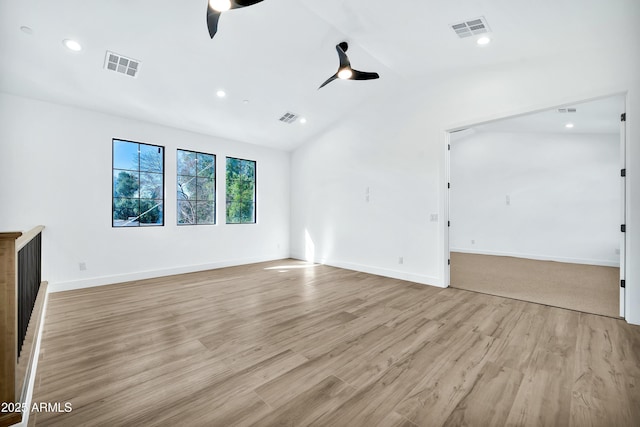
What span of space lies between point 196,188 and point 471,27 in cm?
507

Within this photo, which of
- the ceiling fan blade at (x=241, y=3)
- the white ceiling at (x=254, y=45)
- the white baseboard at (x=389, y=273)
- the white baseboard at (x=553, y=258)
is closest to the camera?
the ceiling fan blade at (x=241, y=3)

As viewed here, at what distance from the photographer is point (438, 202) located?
14.3 ft

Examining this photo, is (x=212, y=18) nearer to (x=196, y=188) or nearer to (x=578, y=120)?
(x=196, y=188)

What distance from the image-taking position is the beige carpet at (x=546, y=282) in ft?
11.8

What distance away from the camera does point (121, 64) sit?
11.6 ft

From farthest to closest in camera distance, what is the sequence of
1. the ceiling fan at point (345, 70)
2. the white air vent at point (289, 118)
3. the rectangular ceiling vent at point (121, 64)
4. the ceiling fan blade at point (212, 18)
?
1. the white air vent at point (289, 118)
2. the ceiling fan at point (345, 70)
3. the rectangular ceiling vent at point (121, 64)
4. the ceiling fan blade at point (212, 18)

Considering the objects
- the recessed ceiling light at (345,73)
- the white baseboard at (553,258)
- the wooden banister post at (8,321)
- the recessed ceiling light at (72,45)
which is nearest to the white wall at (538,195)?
the white baseboard at (553,258)

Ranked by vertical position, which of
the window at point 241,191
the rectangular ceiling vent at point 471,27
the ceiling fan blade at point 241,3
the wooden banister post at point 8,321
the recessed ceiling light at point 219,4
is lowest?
the wooden banister post at point 8,321

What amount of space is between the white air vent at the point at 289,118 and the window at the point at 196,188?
165 cm

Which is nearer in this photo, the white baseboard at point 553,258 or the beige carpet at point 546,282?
the beige carpet at point 546,282

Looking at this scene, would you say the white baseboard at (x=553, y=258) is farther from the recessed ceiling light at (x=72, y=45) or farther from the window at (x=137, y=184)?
the recessed ceiling light at (x=72, y=45)

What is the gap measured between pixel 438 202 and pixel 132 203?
5.08 metres

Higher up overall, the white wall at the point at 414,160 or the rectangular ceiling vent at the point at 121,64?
the rectangular ceiling vent at the point at 121,64

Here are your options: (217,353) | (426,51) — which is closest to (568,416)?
(217,353)
